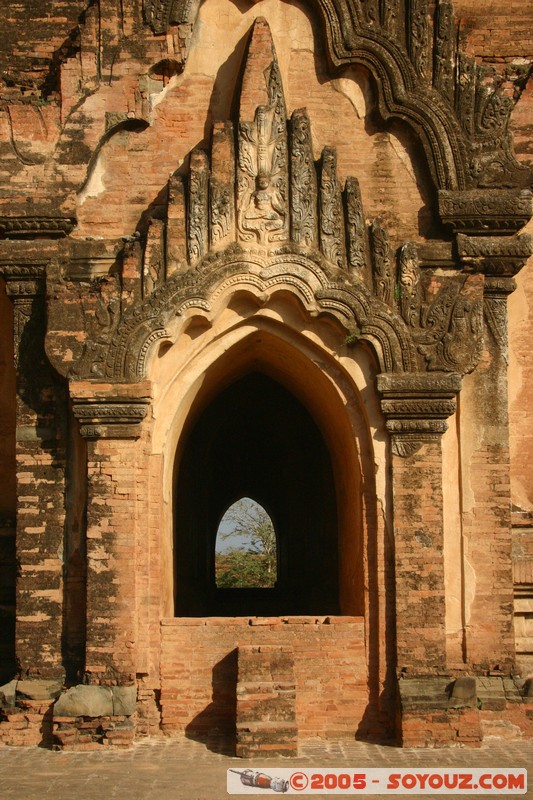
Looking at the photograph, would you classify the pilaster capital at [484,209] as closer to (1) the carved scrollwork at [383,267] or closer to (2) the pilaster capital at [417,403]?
(1) the carved scrollwork at [383,267]

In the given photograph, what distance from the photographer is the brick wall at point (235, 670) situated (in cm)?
1109

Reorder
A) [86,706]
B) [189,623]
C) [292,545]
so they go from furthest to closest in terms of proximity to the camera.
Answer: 1. [292,545]
2. [189,623]
3. [86,706]

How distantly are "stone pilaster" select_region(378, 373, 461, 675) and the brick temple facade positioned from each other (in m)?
0.02

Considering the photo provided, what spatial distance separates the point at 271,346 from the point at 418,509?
256cm

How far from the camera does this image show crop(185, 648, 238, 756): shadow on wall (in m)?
11.1

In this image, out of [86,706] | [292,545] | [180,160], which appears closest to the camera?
[86,706]

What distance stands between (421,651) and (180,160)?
5.78m

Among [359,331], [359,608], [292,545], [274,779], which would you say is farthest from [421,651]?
[292,545]

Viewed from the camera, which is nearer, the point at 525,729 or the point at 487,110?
the point at 525,729

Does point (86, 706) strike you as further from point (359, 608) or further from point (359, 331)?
point (359, 331)

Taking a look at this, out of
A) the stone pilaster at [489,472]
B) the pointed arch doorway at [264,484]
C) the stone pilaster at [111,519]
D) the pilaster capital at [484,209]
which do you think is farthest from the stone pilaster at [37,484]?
the pilaster capital at [484,209]

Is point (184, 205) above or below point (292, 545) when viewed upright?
above

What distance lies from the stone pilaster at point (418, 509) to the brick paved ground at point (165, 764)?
949 millimetres

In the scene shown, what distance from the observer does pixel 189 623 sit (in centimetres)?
1128
